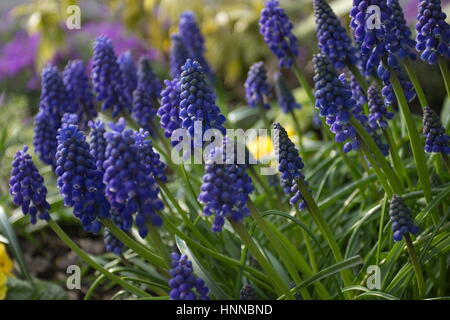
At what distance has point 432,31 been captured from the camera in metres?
3.24

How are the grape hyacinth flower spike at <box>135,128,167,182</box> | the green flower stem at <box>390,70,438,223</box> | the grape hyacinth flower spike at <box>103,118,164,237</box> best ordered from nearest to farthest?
the grape hyacinth flower spike at <box>103,118,164,237</box> → the grape hyacinth flower spike at <box>135,128,167,182</box> → the green flower stem at <box>390,70,438,223</box>

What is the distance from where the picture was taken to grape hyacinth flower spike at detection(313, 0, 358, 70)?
3676mm

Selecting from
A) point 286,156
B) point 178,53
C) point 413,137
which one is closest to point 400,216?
point 286,156

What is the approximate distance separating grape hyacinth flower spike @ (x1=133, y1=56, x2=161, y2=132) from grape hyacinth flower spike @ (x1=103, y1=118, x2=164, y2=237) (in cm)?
160

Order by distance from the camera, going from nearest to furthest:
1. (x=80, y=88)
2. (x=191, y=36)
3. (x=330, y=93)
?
(x=330, y=93) → (x=80, y=88) → (x=191, y=36)

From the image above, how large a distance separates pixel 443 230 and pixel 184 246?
141 cm

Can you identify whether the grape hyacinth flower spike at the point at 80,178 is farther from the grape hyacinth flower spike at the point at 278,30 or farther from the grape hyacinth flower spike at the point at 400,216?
the grape hyacinth flower spike at the point at 278,30

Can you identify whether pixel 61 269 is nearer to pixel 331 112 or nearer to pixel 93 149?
pixel 93 149

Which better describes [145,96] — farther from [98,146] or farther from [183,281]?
[183,281]

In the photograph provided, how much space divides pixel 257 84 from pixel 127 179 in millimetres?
2402

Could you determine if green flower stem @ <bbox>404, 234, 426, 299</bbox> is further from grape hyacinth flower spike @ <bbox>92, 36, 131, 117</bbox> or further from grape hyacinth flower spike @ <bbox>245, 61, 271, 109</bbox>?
grape hyacinth flower spike @ <bbox>92, 36, 131, 117</bbox>

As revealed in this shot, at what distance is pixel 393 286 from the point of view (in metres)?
3.34

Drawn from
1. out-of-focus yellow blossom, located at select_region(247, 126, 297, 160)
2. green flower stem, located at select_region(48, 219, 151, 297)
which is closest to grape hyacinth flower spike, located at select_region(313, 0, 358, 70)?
green flower stem, located at select_region(48, 219, 151, 297)

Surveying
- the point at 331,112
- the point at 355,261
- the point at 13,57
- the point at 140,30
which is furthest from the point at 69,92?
the point at 13,57
